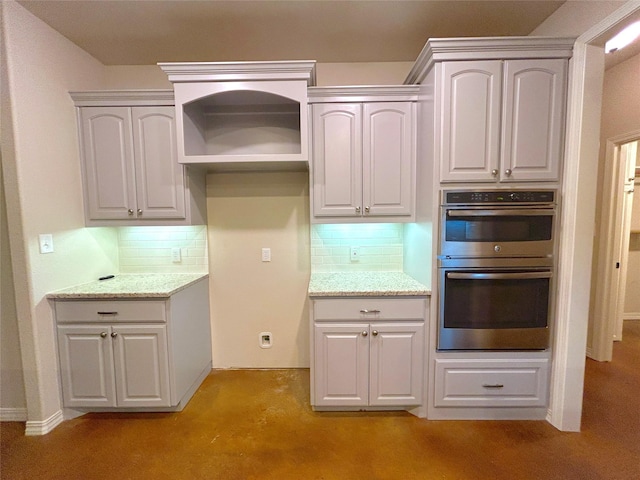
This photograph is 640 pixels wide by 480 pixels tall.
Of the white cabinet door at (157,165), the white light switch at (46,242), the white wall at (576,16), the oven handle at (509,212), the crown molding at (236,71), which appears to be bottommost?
the white light switch at (46,242)

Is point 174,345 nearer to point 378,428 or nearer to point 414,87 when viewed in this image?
point 378,428

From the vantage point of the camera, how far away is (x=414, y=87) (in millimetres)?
1974

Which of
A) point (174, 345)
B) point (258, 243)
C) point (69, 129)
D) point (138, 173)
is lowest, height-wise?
point (174, 345)

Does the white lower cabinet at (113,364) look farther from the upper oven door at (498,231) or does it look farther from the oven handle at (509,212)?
the oven handle at (509,212)

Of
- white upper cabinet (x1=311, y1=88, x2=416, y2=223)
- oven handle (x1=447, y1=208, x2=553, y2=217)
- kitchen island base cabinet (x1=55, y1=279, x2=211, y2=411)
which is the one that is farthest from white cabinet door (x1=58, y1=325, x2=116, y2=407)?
oven handle (x1=447, y1=208, x2=553, y2=217)

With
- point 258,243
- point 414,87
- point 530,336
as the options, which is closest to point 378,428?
point 530,336

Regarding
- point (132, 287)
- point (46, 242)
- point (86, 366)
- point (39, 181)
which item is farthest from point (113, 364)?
point (39, 181)

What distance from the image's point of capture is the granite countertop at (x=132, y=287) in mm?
1854

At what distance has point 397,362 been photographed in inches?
74.4

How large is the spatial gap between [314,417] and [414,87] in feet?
8.16

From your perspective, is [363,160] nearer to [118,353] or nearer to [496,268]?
[496,268]

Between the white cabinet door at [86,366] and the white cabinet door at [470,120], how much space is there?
8.51 ft

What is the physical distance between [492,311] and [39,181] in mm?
3125

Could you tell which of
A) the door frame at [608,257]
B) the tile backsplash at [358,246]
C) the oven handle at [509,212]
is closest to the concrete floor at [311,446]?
the door frame at [608,257]
